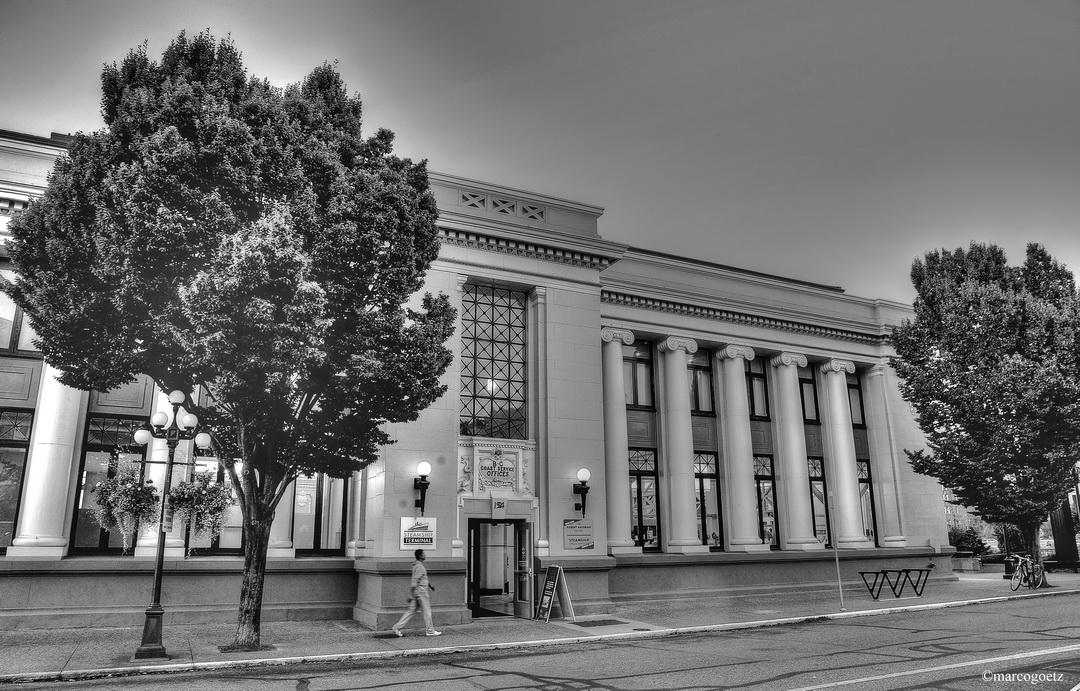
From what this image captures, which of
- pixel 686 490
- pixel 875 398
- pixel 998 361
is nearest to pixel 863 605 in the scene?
pixel 686 490

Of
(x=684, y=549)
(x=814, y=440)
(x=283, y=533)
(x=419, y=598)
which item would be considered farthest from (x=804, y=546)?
(x=283, y=533)

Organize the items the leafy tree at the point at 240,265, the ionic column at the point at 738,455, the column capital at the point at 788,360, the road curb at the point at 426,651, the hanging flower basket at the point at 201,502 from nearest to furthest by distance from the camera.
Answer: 1. the road curb at the point at 426,651
2. the leafy tree at the point at 240,265
3. the hanging flower basket at the point at 201,502
4. the ionic column at the point at 738,455
5. the column capital at the point at 788,360

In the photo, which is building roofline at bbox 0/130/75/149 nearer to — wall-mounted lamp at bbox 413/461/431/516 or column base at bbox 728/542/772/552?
wall-mounted lamp at bbox 413/461/431/516

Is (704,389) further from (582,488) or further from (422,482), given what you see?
(422,482)

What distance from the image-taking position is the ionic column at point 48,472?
55.3 feet

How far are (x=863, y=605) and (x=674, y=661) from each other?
1183cm

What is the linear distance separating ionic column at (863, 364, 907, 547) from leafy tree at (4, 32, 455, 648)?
21.9 meters

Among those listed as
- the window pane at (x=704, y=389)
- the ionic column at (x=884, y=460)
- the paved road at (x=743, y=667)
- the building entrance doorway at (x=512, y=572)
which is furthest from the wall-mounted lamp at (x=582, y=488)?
the ionic column at (x=884, y=460)

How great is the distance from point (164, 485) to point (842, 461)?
77.7 feet

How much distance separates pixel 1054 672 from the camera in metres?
9.28

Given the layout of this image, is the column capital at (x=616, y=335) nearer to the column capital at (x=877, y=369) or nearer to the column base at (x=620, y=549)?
the column base at (x=620, y=549)

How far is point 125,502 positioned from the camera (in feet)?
48.0

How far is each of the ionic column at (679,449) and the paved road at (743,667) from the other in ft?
28.7

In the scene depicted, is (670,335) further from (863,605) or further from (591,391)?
(863,605)
